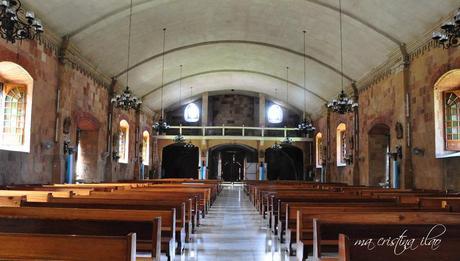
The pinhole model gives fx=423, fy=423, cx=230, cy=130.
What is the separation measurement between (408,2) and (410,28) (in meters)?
1.49

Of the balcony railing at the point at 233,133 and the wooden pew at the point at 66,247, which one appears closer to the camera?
the wooden pew at the point at 66,247

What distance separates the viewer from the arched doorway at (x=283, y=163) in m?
33.5

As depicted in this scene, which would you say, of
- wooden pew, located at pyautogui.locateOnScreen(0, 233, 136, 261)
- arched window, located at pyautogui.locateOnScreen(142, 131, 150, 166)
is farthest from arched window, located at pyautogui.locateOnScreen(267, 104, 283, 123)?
wooden pew, located at pyautogui.locateOnScreen(0, 233, 136, 261)

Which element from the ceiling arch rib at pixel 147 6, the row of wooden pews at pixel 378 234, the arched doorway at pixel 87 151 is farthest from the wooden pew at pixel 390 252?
the arched doorway at pixel 87 151

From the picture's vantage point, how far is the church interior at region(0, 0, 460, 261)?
12.5 ft

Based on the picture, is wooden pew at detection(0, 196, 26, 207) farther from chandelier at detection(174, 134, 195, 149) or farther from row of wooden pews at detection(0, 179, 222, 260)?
chandelier at detection(174, 134, 195, 149)

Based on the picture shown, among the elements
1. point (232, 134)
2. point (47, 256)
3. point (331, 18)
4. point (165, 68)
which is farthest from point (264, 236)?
point (232, 134)

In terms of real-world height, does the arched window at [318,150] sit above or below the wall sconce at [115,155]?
above

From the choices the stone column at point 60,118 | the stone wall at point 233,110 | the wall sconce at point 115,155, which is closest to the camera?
the stone column at point 60,118

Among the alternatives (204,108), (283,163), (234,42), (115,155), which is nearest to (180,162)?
(204,108)

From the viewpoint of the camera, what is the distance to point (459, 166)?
11.5 m

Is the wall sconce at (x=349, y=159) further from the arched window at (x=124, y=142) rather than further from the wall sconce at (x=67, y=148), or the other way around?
the wall sconce at (x=67, y=148)

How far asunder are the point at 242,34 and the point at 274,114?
14265mm

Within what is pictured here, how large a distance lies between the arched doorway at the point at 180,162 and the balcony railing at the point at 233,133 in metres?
2.89
